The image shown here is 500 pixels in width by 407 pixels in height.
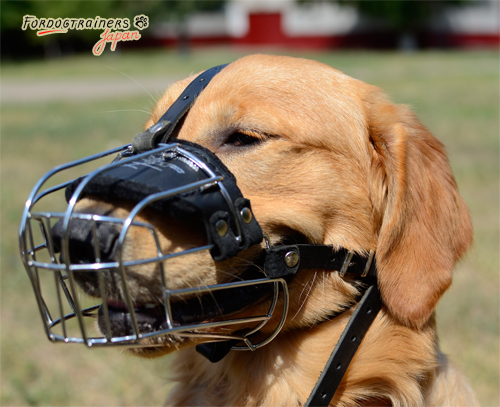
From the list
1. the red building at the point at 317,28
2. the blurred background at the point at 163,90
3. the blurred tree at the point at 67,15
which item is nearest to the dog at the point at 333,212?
the blurred background at the point at 163,90

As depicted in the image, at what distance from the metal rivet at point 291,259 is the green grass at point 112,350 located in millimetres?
855

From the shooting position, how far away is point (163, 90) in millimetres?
2715

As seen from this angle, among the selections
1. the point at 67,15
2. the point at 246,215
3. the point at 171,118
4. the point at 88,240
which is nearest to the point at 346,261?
the point at 246,215

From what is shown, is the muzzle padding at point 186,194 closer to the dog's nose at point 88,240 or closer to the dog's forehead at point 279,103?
the dog's nose at point 88,240

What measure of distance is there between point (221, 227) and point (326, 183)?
22.9 inches

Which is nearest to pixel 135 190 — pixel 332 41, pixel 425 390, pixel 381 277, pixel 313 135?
pixel 313 135

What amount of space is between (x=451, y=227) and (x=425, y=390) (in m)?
0.76

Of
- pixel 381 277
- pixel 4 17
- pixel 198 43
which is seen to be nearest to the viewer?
pixel 381 277

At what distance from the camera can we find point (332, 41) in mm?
41938

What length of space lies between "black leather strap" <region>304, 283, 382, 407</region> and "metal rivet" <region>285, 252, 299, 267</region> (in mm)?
376

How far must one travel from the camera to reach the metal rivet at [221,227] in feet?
5.85

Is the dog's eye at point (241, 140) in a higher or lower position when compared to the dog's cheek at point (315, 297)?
higher

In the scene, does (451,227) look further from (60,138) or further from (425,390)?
(60,138)

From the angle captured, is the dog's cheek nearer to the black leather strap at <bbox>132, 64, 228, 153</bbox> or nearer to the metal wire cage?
the metal wire cage
